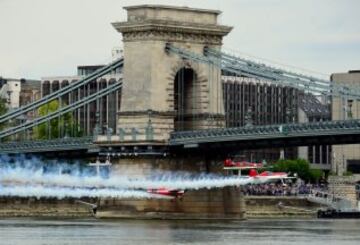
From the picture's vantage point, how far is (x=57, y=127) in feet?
624

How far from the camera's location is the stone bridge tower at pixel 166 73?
155125 millimetres

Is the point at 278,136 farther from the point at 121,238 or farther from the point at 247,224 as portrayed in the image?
the point at 121,238

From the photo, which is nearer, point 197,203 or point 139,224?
point 139,224

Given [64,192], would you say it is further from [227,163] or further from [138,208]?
[227,163]

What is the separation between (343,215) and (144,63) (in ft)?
88.5

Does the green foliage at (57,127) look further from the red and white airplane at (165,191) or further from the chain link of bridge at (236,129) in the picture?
the red and white airplane at (165,191)

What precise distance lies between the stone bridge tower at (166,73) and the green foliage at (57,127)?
2338 cm

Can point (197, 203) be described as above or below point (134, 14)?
below

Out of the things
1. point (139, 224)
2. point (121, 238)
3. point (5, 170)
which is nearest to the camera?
point (121, 238)

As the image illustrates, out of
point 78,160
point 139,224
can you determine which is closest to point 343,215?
point 78,160

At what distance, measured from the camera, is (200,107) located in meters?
158

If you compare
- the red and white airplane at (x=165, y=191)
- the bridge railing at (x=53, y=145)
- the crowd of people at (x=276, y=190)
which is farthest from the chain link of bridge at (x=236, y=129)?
the crowd of people at (x=276, y=190)

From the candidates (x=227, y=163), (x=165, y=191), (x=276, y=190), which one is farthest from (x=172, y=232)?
(x=276, y=190)

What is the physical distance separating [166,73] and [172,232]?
1087 inches
